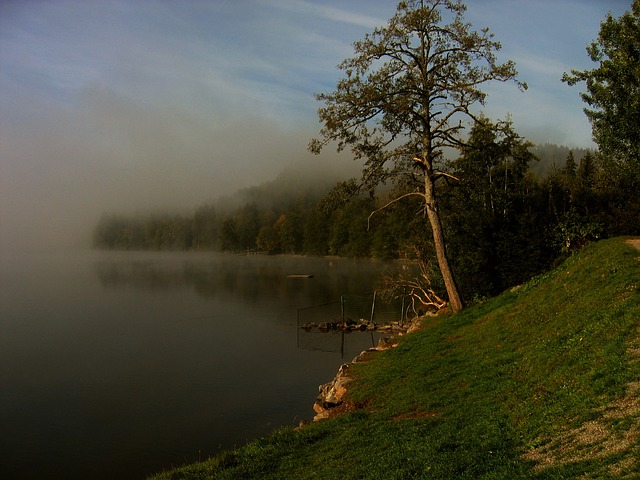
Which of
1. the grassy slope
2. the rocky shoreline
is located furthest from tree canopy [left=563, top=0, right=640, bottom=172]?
the rocky shoreline

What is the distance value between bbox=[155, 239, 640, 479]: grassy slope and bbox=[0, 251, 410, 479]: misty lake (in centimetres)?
714

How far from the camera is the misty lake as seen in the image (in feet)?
59.5

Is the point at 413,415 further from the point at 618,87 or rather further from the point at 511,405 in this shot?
the point at 618,87

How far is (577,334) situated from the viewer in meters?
10.8

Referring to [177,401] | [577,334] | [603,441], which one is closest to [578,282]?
[577,334]

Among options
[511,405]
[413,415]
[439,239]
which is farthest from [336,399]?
[439,239]

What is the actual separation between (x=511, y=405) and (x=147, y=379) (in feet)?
72.7

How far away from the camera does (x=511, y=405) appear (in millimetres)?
9289

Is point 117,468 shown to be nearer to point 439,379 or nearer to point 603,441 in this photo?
point 439,379

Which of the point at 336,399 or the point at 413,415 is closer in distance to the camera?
the point at 413,415

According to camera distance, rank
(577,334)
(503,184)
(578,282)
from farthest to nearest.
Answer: (503,184) → (578,282) → (577,334)

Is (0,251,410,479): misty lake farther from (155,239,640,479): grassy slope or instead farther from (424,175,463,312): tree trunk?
(424,175,463,312): tree trunk

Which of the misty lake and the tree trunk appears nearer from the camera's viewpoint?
the misty lake

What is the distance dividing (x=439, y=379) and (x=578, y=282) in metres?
5.19
